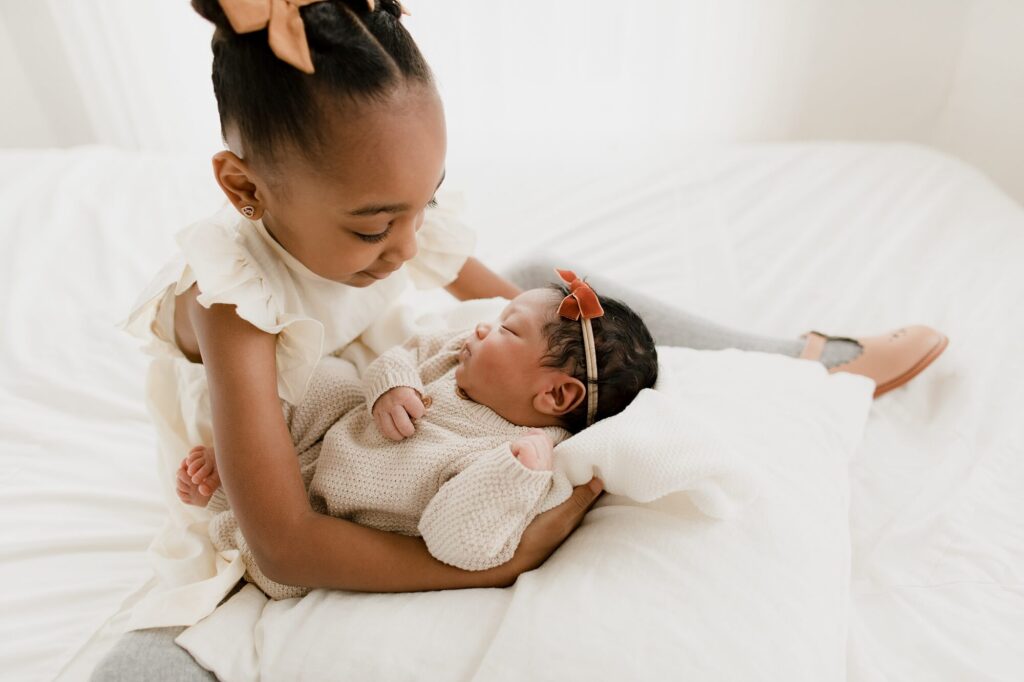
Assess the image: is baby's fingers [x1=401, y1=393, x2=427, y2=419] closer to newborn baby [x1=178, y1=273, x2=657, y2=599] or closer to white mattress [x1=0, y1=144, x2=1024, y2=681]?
newborn baby [x1=178, y1=273, x2=657, y2=599]

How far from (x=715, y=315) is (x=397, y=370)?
0.80 metres

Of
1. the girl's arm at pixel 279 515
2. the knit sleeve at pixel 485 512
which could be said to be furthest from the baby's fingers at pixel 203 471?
the knit sleeve at pixel 485 512

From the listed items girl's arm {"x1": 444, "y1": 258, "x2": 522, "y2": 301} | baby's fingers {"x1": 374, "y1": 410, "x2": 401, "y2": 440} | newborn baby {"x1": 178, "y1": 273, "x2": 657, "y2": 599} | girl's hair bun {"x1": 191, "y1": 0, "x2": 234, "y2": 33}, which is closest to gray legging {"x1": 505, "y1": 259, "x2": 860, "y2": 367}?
girl's arm {"x1": 444, "y1": 258, "x2": 522, "y2": 301}

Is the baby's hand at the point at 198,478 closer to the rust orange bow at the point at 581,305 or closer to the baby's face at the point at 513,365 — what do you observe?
the baby's face at the point at 513,365

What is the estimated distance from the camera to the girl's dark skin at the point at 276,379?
0.79 metres

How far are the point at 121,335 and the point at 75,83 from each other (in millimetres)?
1770

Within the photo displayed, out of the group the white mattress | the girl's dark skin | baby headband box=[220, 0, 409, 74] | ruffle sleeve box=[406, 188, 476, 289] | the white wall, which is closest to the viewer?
baby headband box=[220, 0, 409, 74]

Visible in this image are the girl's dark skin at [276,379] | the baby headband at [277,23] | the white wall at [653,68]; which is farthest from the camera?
the white wall at [653,68]

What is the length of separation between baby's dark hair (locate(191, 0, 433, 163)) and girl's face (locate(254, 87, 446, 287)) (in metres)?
0.02

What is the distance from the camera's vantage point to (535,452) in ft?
2.81

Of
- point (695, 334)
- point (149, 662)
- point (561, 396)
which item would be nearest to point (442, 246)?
point (561, 396)

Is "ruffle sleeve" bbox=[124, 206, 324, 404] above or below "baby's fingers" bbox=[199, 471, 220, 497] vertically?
above

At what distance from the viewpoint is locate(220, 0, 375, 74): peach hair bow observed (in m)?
0.69

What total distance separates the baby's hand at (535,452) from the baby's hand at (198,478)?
17.1 inches
